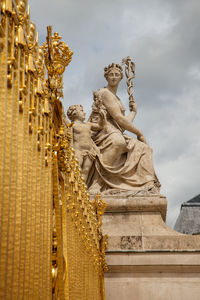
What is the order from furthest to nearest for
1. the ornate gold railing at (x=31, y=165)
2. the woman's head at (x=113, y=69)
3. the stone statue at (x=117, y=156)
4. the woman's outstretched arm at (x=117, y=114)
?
1. the woman's head at (x=113, y=69)
2. the woman's outstretched arm at (x=117, y=114)
3. the stone statue at (x=117, y=156)
4. the ornate gold railing at (x=31, y=165)

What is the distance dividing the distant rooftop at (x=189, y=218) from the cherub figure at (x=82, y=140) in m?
15.2

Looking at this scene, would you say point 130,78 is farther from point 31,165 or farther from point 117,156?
point 31,165

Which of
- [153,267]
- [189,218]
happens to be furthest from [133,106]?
[189,218]

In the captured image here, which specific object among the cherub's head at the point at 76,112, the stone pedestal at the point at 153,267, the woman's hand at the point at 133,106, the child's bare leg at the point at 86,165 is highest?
the woman's hand at the point at 133,106

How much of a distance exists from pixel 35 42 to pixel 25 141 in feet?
2.14


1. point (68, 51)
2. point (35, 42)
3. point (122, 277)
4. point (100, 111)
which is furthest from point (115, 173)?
point (35, 42)

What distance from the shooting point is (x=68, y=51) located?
336cm

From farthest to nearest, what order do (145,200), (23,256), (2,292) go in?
1. (145,200)
2. (23,256)
3. (2,292)

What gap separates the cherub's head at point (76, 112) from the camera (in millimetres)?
9039

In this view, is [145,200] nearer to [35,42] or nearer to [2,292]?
[35,42]

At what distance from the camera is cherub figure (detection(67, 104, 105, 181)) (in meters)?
8.93

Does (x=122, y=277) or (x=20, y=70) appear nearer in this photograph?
(x=20, y=70)

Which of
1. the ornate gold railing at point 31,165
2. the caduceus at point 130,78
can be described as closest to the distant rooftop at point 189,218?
the caduceus at point 130,78

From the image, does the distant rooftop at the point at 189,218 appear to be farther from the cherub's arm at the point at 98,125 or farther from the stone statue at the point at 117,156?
the cherub's arm at the point at 98,125
